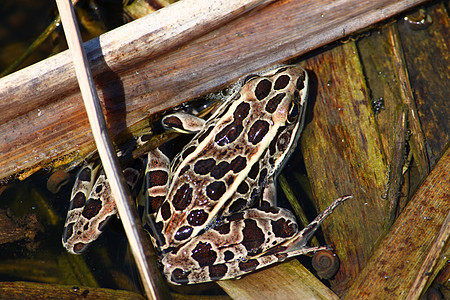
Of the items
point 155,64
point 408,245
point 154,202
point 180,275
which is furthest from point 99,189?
point 408,245

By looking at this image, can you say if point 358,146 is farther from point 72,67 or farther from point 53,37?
point 53,37

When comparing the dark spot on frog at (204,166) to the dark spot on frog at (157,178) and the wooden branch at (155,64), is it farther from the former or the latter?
the wooden branch at (155,64)

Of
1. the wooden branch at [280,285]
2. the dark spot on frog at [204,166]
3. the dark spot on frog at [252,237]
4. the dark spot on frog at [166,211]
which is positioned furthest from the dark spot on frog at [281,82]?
the wooden branch at [280,285]

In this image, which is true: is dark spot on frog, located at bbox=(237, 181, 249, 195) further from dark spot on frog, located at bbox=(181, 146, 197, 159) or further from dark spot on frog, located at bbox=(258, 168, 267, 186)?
dark spot on frog, located at bbox=(181, 146, 197, 159)

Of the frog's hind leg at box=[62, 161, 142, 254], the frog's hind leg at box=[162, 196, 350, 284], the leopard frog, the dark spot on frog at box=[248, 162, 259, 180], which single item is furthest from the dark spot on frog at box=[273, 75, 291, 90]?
the frog's hind leg at box=[62, 161, 142, 254]

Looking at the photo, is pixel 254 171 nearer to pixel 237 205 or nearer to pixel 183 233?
pixel 237 205
